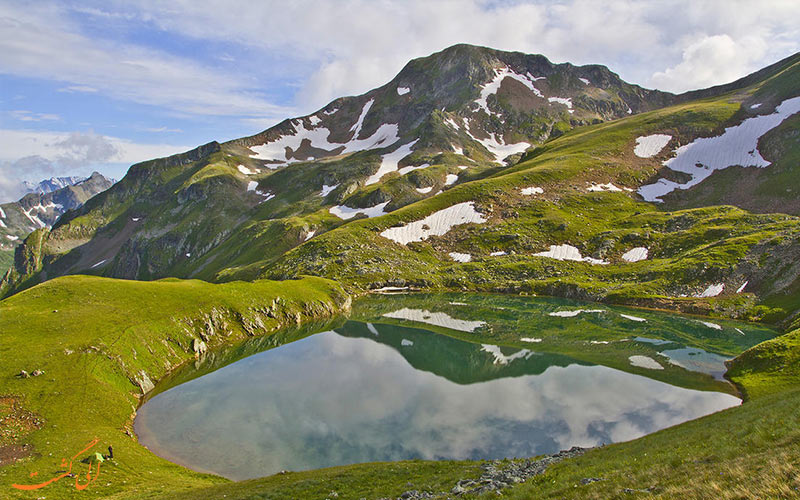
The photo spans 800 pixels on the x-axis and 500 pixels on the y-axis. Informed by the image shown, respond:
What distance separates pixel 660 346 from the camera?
212 feet

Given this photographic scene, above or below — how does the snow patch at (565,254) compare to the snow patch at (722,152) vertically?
below

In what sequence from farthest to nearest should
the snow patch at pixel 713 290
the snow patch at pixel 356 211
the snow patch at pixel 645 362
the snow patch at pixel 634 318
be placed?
1. the snow patch at pixel 356 211
2. the snow patch at pixel 713 290
3. the snow patch at pixel 634 318
4. the snow patch at pixel 645 362

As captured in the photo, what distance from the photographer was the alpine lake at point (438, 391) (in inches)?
1460

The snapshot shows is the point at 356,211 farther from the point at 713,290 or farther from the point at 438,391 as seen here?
the point at 438,391

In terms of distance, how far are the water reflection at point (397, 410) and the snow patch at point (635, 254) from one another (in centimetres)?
6835

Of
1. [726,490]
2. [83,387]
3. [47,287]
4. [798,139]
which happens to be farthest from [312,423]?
[798,139]

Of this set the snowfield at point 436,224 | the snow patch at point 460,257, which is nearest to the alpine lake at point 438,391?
the snow patch at point 460,257

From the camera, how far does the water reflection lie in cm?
3638

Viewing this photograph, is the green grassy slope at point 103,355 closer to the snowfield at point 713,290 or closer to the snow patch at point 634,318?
the snow patch at point 634,318

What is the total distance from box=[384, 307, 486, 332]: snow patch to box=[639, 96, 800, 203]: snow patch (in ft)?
350

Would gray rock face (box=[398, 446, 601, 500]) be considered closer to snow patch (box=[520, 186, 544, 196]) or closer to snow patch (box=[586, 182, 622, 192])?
snow patch (box=[520, 186, 544, 196])

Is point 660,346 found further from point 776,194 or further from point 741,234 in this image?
point 776,194

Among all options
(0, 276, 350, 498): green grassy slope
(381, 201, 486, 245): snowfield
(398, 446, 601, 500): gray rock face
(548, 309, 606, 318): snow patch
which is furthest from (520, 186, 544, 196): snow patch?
(398, 446, 601, 500): gray rock face

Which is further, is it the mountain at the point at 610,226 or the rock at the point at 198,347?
the mountain at the point at 610,226
